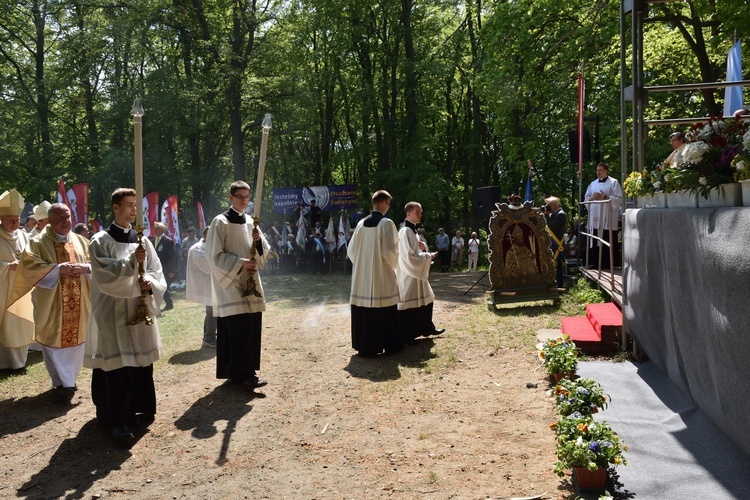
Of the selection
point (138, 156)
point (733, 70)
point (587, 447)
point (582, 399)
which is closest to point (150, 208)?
point (733, 70)

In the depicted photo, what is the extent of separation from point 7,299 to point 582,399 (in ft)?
22.1

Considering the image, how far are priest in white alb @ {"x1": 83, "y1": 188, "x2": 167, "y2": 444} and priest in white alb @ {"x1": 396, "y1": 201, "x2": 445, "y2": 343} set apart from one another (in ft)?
13.9

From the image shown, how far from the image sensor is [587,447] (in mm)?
4223

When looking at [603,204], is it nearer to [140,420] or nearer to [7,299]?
[140,420]

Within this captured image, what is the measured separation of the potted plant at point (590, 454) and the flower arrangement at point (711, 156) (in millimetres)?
1784

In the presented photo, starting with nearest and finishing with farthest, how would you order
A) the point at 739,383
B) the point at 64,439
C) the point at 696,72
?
the point at 739,383 → the point at 64,439 → the point at 696,72

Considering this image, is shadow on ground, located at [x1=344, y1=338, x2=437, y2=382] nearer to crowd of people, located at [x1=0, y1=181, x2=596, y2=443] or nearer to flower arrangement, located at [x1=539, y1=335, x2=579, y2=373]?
crowd of people, located at [x1=0, y1=181, x2=596, y2=443]

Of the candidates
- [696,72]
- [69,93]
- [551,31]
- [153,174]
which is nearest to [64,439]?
[551,31]

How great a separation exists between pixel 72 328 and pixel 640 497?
5947mm

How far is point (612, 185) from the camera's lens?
12.4 m

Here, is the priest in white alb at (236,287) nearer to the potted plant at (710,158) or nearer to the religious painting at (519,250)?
the potted plant at (710,158)

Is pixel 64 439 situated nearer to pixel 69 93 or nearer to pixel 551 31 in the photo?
pixel 551 31

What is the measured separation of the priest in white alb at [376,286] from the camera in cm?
897

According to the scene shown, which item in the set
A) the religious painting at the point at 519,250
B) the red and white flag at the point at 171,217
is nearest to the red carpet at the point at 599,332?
the religious painting at the point at 519,250
